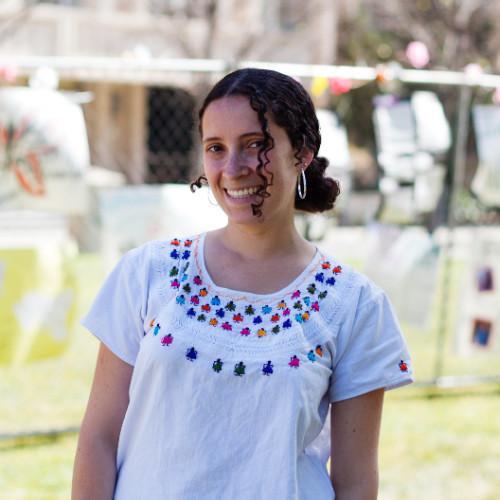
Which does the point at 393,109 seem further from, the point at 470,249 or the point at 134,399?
the point at 134,399

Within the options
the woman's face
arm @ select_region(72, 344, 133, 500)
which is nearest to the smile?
the woman's face

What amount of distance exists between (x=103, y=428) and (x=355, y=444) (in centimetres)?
53

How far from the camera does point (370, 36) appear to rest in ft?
56.3

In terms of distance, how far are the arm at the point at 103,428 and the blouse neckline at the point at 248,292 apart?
25cm

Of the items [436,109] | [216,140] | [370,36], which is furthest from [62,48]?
[216,140]

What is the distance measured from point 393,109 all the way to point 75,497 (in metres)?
3.82

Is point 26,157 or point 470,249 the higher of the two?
point 26,157

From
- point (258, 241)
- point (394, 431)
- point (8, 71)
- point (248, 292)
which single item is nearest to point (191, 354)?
point (248, 292)

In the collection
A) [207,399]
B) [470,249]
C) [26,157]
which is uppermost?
[26,157]

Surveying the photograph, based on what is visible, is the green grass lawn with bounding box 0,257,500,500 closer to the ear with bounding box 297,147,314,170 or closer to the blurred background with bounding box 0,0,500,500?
the blurred background with bounding box 0,0,500,500

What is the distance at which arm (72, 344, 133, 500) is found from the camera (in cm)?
179

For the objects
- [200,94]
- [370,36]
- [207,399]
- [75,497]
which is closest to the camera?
[207,399]

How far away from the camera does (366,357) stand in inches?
69.1

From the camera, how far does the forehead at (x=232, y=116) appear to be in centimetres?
171
